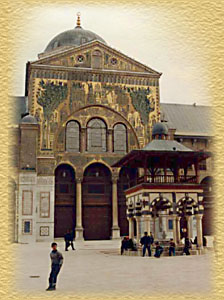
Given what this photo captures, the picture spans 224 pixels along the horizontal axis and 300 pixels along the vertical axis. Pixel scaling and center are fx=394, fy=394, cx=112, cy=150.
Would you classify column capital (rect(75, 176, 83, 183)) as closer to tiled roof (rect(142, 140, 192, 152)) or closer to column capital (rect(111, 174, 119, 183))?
column capital (rect(111, 174, 119, 183))

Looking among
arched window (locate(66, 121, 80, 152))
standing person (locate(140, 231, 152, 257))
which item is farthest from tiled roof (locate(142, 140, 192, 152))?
arched window (locate(66, 121, 80, 152))

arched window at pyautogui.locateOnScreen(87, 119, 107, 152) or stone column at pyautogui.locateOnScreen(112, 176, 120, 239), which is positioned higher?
arched window at pyautogui.locateOnScreen(87, 119, 107, 152)

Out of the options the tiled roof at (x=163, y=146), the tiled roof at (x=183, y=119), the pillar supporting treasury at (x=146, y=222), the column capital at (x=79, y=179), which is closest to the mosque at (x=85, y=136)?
the column capital at (x=79, y=179)

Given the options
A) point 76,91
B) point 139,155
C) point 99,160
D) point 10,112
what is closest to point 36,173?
point 99,160

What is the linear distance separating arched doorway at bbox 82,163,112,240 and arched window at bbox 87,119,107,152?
1.19m

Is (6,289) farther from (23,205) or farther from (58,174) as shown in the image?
(58,174)

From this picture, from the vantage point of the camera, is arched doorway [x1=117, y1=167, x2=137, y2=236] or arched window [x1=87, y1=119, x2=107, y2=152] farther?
arched window [x1=87, y1=119, x2=107, y2=152]

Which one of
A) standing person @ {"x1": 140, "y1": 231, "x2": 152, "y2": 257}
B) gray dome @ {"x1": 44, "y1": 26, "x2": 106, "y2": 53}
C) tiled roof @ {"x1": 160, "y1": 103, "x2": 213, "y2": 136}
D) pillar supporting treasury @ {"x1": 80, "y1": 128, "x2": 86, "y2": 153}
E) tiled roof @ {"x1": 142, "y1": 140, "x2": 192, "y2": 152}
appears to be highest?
gray dome @ {"x1": 44, "y1": 26, "x2": 106, "y2": 53}

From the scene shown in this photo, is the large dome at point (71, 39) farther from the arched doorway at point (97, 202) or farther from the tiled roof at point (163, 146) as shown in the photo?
the tiled roof at point (163, 146)

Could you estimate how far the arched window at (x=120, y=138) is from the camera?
27750 mm

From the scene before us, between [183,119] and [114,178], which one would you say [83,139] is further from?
[183,119]

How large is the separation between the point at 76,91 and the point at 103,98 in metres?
1.97

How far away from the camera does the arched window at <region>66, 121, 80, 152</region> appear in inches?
1065

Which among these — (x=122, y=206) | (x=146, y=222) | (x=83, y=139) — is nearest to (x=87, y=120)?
(x=83, y=139)
